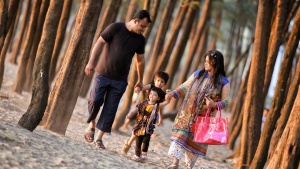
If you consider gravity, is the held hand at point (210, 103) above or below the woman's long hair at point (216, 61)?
below

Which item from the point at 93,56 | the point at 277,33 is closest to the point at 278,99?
the point at 277,33

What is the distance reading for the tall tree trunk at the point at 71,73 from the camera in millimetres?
9383

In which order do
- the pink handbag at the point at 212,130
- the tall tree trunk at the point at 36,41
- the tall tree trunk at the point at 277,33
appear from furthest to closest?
the tall tree trunk at the point at 36,41 → the tall tree trunk at the point at 277,33 → the pink handbag at the point at 212,130

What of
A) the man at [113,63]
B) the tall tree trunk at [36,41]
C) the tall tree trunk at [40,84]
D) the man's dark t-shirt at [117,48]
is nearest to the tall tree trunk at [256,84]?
the man at [113,63]

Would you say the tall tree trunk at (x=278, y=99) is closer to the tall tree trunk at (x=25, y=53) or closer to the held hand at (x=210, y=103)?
the held hand at (x=210, y=103)

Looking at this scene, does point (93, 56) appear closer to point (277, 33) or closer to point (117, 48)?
point (117, 48)

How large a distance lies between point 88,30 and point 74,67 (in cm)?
59

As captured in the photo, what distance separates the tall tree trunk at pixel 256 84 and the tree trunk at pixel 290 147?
328cm

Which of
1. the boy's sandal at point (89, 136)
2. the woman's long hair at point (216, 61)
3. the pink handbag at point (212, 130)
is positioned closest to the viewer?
the pink handbag at point (212, 130)

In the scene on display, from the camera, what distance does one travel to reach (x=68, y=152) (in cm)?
744

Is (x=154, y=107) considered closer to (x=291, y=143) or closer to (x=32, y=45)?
(x=291, y=143)

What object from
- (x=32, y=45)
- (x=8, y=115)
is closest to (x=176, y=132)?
(x=8, y=115)

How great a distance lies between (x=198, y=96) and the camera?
8102 millimetres

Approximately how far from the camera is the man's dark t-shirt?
862 cm
